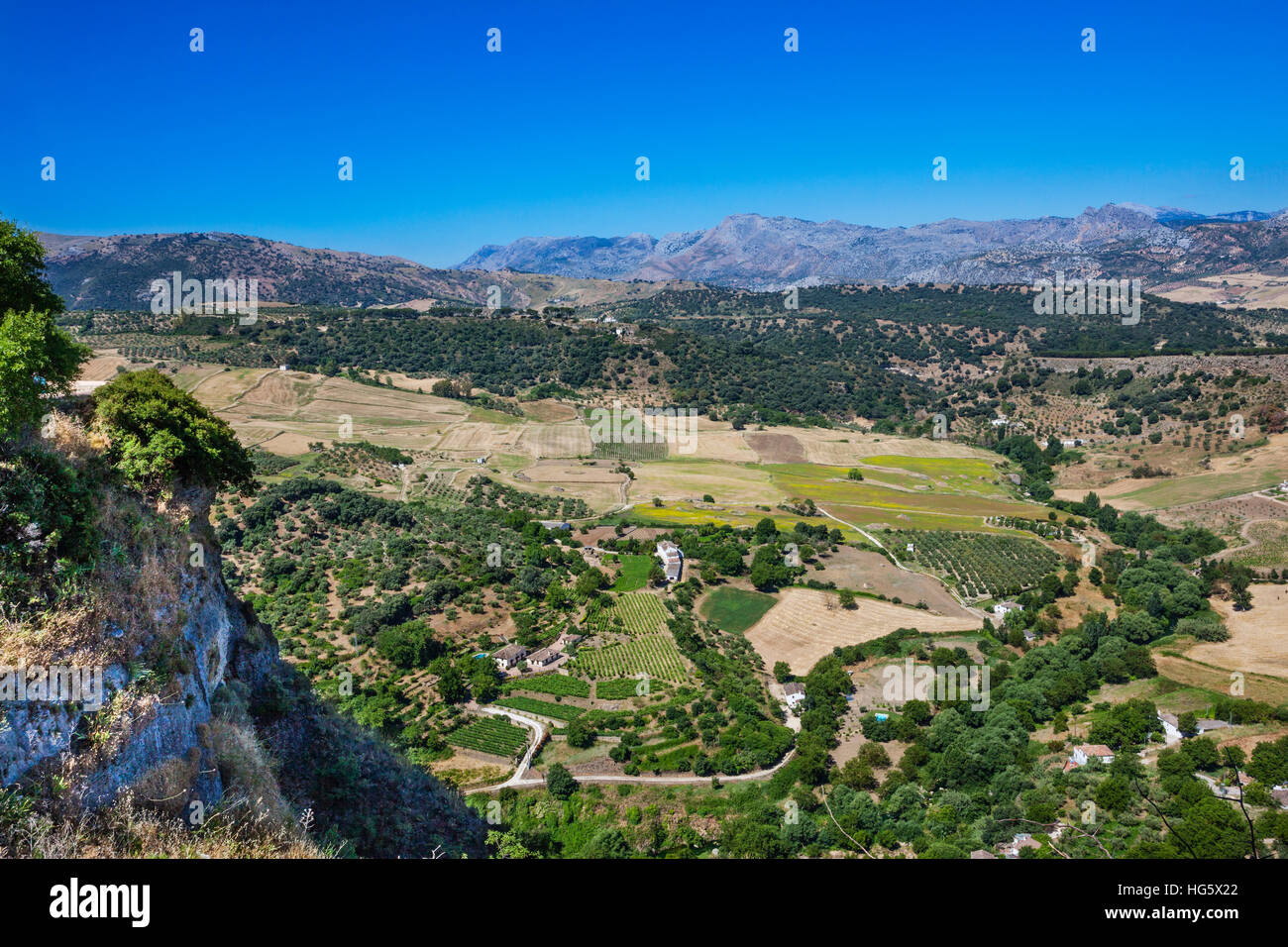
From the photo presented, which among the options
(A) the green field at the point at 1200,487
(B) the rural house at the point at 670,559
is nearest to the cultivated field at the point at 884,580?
(B) the rural house at the point at 670,559

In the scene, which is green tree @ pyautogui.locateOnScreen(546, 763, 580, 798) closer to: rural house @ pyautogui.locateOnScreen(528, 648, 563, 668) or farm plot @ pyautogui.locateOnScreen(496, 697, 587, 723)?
farm plot @ pyautogui.locateOnScreen(496, 697, 587, 723)

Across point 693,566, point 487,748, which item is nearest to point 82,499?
point 487,748

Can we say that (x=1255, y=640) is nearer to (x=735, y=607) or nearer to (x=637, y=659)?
(x=735, y=607)

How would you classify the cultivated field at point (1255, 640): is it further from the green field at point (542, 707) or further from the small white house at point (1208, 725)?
the green field at point (542, 707)

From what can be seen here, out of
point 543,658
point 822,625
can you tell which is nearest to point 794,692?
point 822,625
